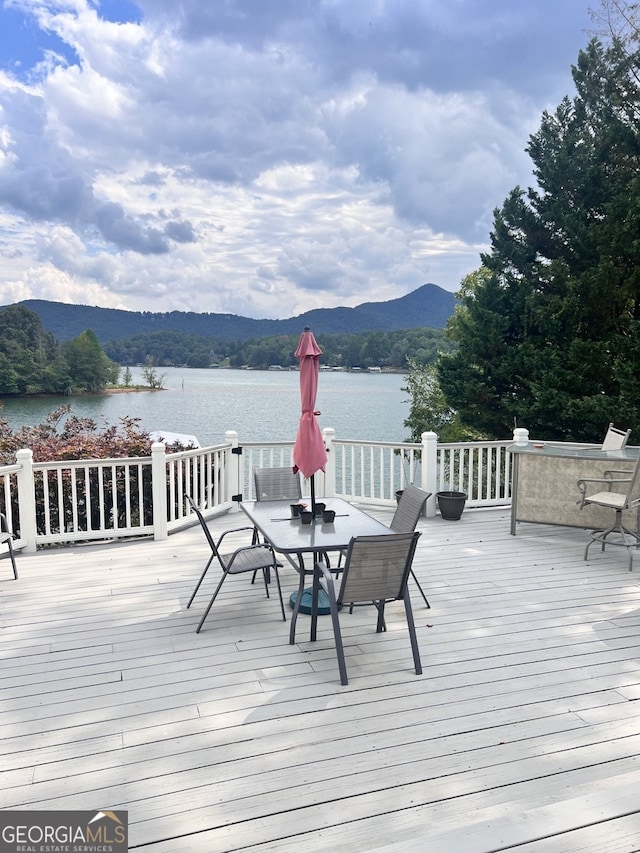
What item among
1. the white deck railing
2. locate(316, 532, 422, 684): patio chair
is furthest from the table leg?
the white deck railing

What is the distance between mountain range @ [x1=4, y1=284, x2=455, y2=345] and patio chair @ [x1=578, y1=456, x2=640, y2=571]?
61.7 ft

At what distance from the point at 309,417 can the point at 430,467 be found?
10.1 ft

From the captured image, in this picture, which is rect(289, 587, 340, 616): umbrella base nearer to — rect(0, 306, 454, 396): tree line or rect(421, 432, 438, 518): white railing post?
rect(421, 432, 438, 518): white railing post

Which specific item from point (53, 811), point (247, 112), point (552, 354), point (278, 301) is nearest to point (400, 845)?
point (53, 811)

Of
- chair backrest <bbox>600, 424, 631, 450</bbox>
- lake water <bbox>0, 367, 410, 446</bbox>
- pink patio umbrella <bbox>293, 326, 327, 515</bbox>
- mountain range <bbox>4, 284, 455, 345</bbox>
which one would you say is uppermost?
mountain range <bbox>4, 284, 455, 345</bbox>

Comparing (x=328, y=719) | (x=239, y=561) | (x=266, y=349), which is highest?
(x=266, y=349)

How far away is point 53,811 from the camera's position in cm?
218

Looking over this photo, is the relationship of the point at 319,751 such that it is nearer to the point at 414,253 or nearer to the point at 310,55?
the point at 310,55

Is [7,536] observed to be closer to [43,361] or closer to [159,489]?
Answer: [159,489]

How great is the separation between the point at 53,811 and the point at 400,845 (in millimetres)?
1297

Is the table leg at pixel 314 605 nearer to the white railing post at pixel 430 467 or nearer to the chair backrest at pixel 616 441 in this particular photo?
the white railing post at pixel 430 467

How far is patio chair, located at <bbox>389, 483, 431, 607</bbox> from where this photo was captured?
4.12 m

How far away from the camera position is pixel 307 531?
404 centimetres

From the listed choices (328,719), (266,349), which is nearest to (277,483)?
(328,719)
